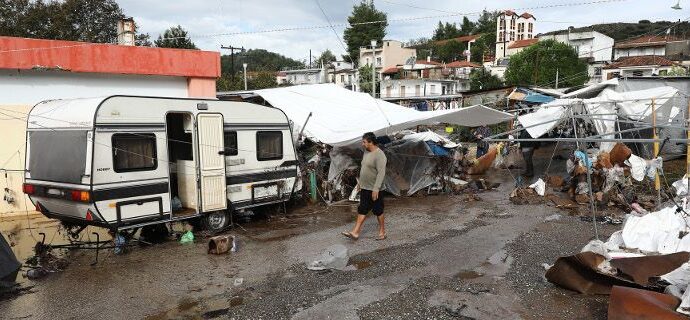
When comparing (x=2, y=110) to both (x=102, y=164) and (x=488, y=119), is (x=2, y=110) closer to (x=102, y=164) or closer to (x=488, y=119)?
(x=102, y=164)

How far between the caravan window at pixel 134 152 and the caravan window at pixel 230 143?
153 cm

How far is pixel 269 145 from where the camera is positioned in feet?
34.0

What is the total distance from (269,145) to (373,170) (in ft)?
9.96

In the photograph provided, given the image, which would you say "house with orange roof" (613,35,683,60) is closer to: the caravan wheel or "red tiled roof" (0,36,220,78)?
"red tiled roof" (0,36,220,78)

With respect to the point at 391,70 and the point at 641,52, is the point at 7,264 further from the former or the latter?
the point at 641,52

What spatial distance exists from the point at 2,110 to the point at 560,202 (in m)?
13.1

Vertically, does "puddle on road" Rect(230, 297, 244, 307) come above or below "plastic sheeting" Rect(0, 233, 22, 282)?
below

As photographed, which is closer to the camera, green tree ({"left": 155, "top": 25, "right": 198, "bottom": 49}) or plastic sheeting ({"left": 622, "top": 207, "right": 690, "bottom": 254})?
plastic sheeting ({"left": 622, "top": 207, "right": 690, "bottom": 254})

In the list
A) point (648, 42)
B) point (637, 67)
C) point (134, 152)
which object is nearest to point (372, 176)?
point (134, 152)

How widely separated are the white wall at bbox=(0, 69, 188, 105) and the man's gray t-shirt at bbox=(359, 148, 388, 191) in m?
8.25

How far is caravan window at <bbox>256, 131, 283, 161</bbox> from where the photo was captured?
10117 millimetres

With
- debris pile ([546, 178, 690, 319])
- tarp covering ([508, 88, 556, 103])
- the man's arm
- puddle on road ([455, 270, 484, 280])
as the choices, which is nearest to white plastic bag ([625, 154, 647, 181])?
debris pile ([546, 178, 690, 319])

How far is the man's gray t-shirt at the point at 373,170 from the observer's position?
8047mm

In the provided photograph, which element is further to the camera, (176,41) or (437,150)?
(176,41)
